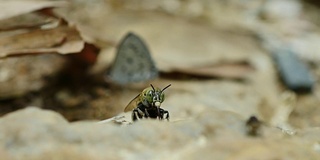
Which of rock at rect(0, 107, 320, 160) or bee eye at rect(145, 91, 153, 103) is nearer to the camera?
rock at rect(0, 107, 320, 160)

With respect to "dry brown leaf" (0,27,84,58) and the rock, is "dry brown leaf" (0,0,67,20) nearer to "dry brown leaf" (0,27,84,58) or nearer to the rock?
"dry brown leaf" (0,27,84,58)

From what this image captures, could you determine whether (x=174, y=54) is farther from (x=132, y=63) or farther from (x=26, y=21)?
(x=26, y=21)

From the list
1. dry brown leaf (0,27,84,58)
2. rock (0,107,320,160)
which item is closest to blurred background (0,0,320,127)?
dry brown leaf (0,27,84,58)

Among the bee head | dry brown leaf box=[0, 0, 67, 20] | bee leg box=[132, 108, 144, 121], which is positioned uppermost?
dry brown leaf box=[0, 0, 67, 20]

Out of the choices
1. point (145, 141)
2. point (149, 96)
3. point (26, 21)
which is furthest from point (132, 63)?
point (145, 141)

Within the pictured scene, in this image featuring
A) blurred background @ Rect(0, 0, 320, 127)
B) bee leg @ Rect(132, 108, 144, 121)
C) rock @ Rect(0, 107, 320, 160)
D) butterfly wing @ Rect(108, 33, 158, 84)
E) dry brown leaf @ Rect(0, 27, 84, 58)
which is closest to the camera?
rock @ Rect(0, 107, 320, 160)

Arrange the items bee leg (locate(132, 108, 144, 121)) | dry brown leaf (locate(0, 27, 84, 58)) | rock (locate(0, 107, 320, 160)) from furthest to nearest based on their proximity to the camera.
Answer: dry brown leaf (locate(0, 27, 84, 58))
bee leg (locate(132, 108, 144, 121))
rock (locate(0, 107, 320, 160))

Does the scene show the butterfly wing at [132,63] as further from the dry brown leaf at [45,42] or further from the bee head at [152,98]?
the bee head at [152,98]
